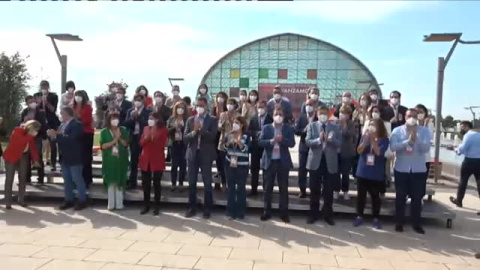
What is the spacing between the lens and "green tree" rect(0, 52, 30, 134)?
86.5 ft

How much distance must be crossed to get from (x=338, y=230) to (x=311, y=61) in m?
44.6

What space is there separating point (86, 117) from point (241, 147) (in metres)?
3.14

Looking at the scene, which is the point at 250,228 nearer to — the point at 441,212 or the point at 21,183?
the point at 441,212

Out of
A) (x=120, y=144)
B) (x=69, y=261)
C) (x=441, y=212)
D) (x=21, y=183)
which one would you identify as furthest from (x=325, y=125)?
(x=21, y=183)

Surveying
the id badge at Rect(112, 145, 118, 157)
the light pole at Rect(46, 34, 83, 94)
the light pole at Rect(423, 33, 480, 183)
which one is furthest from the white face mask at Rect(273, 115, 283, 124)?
Answer: the light pole at Rect(423, 33, 480, 183)

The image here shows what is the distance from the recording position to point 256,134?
7910mm

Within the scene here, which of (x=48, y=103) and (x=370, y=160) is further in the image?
(x=48, y=103)

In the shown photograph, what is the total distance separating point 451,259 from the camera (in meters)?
5.62

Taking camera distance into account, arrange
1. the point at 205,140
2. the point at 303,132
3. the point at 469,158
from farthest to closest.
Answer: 1. the point at 469,158
2. the point at 303,132
3. the point at 205,140

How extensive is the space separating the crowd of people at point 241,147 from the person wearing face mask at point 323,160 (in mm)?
16

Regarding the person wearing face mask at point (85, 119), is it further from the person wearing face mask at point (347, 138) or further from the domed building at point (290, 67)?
the domed building at point (290, 67)

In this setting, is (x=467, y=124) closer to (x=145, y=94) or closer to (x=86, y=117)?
(x=145, y=94)

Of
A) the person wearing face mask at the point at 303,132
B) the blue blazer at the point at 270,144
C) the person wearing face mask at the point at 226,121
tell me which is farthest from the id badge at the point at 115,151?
the person wearing face mask at the point at 303,132

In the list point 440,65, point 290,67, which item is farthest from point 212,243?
point 290,67
